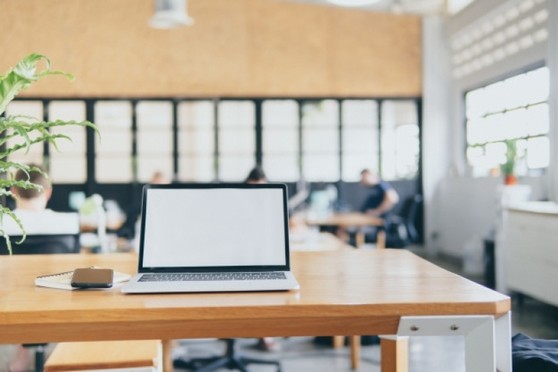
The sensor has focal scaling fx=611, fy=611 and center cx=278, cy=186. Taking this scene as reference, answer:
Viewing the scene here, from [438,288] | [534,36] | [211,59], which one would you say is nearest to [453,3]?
[534,36]

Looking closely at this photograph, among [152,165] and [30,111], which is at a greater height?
[30,111]

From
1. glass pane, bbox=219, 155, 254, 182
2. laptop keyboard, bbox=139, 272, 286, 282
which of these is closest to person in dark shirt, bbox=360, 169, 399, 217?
glass pane, bbox=219, 155, 254, 182

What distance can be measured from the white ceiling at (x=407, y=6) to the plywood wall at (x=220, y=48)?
0.12 meters

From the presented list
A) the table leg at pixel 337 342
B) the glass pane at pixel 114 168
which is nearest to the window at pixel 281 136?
the glass pane at pixel 114 168

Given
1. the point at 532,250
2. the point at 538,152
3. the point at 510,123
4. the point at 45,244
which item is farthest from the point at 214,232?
the point at 510,123

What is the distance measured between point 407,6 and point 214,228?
851 centimetres

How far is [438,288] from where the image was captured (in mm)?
1642

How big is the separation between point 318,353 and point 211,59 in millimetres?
6321

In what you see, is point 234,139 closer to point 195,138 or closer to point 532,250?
point 195,138

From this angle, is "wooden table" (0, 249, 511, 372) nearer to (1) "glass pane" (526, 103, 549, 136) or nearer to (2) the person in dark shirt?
(1) "glass pane" (526, 103, 549, 136)

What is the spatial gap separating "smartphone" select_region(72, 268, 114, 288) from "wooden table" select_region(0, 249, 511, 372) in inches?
0.9

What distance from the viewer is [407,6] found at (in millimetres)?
9523

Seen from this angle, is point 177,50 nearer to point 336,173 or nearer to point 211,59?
point 211,59

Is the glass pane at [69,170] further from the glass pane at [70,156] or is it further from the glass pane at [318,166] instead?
the glass pane at [318,166]
